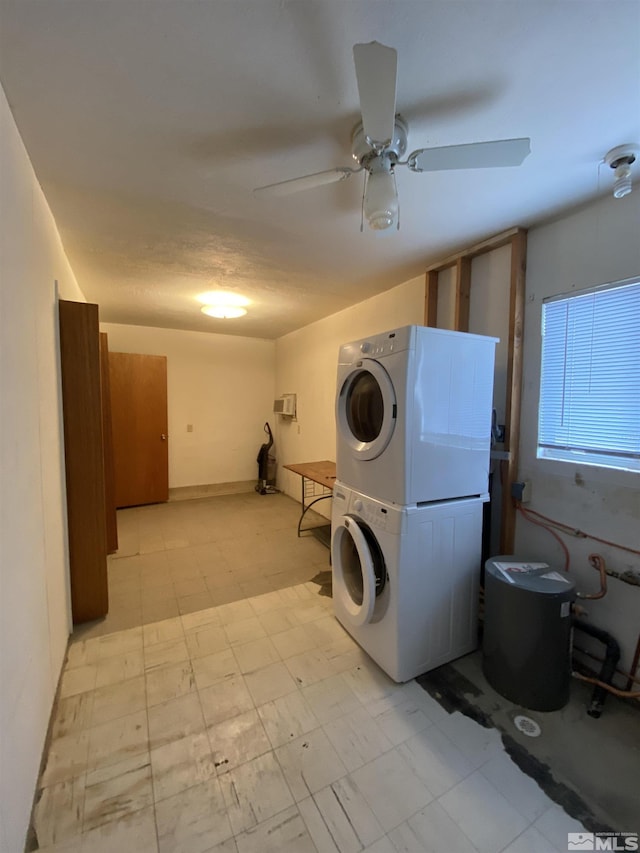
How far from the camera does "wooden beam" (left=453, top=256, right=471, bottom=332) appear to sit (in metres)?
2.37

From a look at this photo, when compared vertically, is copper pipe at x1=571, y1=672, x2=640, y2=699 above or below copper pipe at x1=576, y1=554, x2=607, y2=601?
below

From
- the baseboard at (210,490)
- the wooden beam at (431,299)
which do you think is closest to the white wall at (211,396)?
the baseboard at (210,490)

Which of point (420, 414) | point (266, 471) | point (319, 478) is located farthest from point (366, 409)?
point (266, 471)

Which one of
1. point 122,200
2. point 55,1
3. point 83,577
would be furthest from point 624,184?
point 83,577

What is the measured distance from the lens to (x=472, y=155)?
1.13 m

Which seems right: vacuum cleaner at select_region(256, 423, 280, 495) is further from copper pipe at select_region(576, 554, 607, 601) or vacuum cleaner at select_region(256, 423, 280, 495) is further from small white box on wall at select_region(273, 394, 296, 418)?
copper pipe at select_region(576, 554, 607, 601)

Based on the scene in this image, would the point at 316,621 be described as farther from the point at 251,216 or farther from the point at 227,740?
the point at 251,216

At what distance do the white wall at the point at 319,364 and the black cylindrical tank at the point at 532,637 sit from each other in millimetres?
1998

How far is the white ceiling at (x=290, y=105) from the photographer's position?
0.91 metres

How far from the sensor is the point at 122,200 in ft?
5.77

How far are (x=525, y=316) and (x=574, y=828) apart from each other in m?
2.23

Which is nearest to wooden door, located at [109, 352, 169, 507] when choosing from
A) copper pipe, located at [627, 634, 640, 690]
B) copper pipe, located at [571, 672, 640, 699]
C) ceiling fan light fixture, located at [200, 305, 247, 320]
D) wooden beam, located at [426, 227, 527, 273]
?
ceiling fan light fixture, located at [200, 305, 247, 320]

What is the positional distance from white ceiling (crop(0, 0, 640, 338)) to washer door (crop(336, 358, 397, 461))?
87cm

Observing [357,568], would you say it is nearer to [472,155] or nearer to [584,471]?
[584,471]
